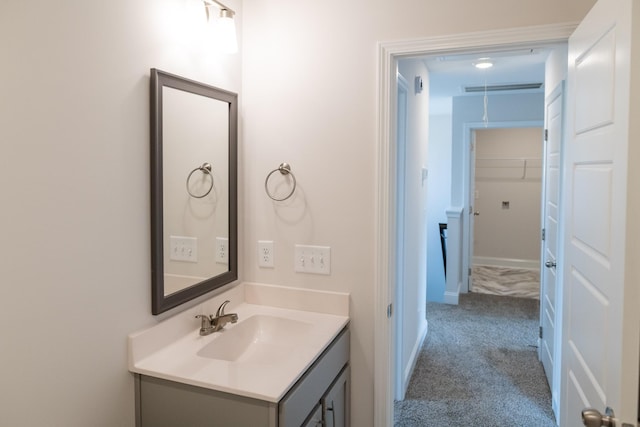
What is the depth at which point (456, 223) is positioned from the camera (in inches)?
208

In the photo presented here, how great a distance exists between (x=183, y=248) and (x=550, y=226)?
8.34 feet

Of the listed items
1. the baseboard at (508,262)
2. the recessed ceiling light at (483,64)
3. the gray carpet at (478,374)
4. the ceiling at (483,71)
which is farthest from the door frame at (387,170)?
the baseboard at (508,262)

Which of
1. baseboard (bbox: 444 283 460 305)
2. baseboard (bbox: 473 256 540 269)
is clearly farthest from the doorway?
baseboard (bbox: 444 283 460 305)

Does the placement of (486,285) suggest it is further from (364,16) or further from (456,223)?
(364,16)

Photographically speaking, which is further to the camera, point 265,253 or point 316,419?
point 265,253

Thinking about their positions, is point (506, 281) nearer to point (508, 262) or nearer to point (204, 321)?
point (508, 262)

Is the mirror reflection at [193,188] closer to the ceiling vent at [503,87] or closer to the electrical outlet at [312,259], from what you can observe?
the electrical outlet at [312,259]

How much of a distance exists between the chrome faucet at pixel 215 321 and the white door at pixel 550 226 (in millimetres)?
2111

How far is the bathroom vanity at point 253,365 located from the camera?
4.74 ft

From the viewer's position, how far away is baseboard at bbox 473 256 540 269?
283 inches

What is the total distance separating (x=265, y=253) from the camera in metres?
2.20

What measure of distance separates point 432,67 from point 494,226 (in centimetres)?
401

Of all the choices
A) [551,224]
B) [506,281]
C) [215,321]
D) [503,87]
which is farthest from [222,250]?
[506,281]

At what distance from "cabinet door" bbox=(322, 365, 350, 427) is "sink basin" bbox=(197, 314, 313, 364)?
9.0 inches
